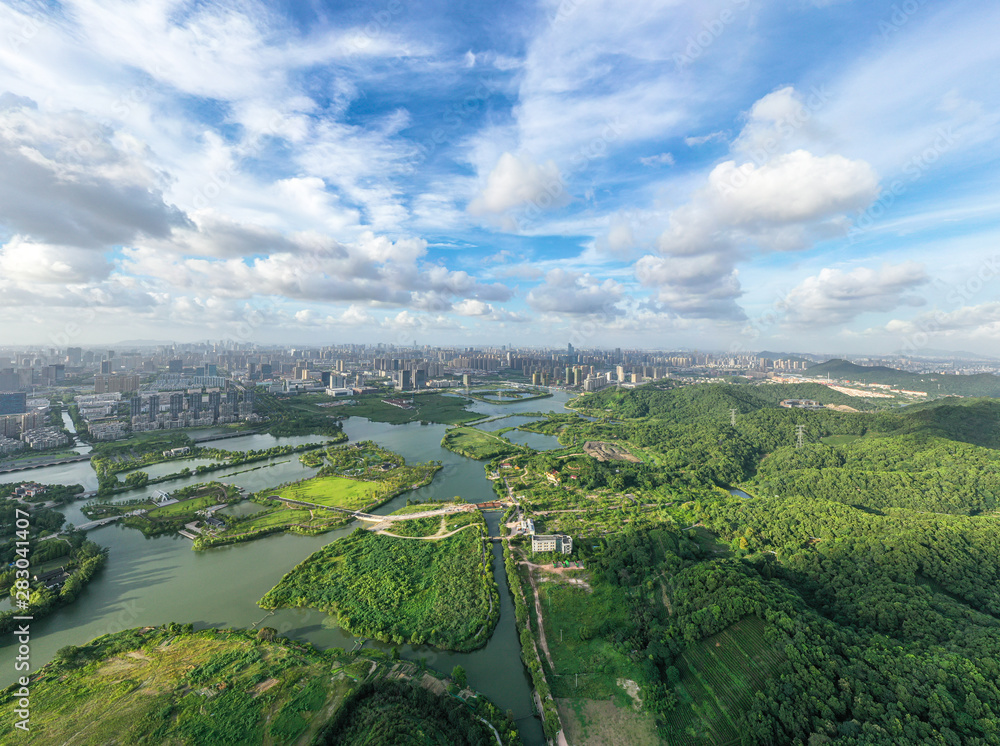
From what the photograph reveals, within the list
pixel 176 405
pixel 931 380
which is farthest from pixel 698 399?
pixel 176 405

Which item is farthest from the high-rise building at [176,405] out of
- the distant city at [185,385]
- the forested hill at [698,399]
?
the forested hill at [698,399]

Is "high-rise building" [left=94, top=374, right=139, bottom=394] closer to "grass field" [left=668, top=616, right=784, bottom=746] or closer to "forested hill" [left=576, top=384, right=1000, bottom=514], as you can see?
"forested hill" [left=576, top=384, right=1000, bottom=514]

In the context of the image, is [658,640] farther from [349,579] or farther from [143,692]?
[143,692]

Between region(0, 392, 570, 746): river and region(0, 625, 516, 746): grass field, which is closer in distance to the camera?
region(0, 625, 516, 746): grass field

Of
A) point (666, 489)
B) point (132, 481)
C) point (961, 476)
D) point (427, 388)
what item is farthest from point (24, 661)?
point (427, 388)

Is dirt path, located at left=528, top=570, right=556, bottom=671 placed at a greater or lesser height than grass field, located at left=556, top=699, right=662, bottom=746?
greater

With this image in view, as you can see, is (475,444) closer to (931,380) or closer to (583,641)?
(583,641)

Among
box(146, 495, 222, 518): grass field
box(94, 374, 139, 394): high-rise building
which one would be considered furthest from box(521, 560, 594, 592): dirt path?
box(94, 374, 139, 394): high-rise building
